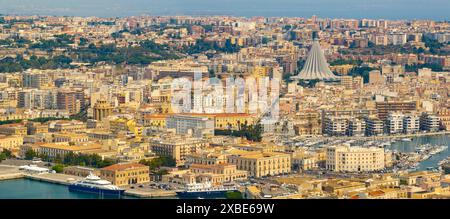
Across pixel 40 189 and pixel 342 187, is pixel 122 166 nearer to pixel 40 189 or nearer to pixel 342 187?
pixel 40 189

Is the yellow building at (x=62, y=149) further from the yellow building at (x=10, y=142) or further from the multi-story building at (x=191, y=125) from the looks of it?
the multi-story building at (x=191, y=125)

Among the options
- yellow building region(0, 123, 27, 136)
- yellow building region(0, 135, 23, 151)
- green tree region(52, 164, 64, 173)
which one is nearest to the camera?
green tree region(52, 164, 64, 173)

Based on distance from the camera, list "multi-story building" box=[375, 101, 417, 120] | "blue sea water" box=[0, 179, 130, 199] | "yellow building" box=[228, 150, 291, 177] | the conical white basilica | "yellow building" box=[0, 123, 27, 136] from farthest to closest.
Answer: the conical white basilica
"multi-story building" box=[375, 101, 417, 120]
"yellow building" box=[0, 123, 27, 136]
"yellow building" box=[228, 150, 291, 177]
"blue sea water" box=[0, 179, 130, 199]

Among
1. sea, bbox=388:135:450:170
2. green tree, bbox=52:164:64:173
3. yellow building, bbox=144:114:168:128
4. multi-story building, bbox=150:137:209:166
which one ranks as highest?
multi-story building, bbox=150:137:209:166

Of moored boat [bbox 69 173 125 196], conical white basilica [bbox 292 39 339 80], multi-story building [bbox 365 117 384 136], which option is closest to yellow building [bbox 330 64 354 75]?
conical white basilica [bbox 292 39 339 80]

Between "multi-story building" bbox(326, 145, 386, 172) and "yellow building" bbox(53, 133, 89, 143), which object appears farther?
"yellow building" bbox(53, 133, 89, 143)

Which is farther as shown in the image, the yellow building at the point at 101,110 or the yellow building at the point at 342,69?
the yellow building at the point at 342,69

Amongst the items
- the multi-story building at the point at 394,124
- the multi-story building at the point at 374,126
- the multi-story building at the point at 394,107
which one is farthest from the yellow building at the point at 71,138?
the multi-story building at the point at 394,107

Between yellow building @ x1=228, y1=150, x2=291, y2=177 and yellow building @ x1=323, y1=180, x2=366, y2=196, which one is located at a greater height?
yellow building @ x1=323, y1=180, x2=366, y2=196

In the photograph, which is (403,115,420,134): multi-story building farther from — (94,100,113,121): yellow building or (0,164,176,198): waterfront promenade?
(0,164,176,198): waterfront promenade
